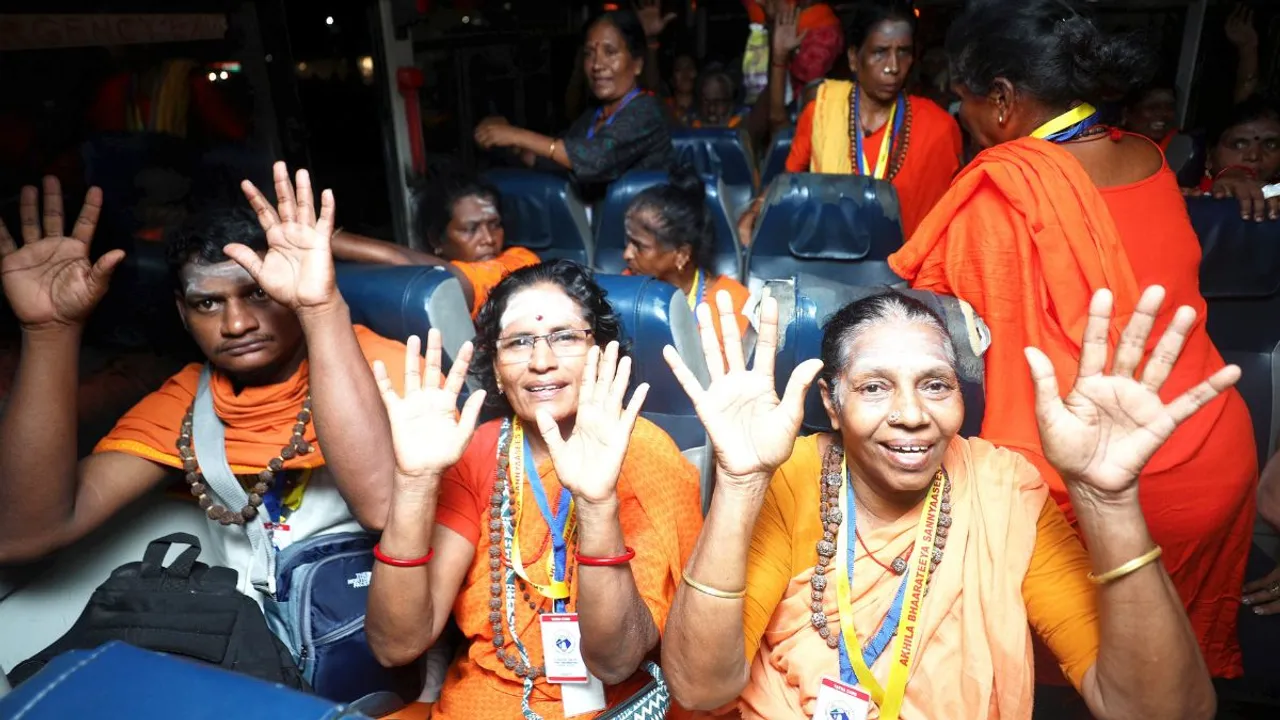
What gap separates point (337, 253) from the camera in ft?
8.92

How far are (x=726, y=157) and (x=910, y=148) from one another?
1.78 metres

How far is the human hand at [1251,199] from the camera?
2633 mm

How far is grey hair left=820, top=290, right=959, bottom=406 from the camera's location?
152cm

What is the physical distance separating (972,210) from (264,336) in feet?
5.36

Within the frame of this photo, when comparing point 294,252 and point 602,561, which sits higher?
point 294,252

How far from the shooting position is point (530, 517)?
1.72 m

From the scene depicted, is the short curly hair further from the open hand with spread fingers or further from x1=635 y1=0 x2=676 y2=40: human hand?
x1=635 y1=0 x2=676 y2=40: human hand

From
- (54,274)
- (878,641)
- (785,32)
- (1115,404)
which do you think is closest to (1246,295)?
(1115,404)

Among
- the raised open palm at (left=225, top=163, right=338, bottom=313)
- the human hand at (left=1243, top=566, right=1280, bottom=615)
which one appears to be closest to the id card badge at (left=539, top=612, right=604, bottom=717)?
the raised open palm at (left=225, top=163, right=338, bottom=313)

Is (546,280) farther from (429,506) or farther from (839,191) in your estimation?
(839,191)

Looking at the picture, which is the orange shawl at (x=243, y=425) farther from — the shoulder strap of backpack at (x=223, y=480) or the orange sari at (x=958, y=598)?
the orange sari at (x=958, y=598)

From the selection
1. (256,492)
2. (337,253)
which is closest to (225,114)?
(337,253)

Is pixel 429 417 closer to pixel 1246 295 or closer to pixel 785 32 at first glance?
pixel 1246 295

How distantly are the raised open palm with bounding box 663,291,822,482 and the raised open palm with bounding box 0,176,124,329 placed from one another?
127 cm
